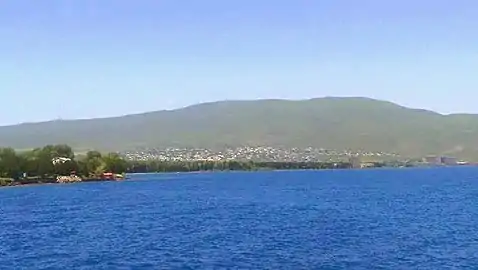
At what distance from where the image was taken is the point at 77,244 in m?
70.8

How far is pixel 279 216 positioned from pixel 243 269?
42891 mm

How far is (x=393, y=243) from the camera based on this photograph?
222 feet

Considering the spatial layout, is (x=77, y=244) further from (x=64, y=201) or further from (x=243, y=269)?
(x=64, y=201)

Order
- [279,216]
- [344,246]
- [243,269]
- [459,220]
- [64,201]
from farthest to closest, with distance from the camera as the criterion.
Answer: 1. [64,201]
2. [279,216]
3. [459,220]
4. [344,246]
5. [243,269]

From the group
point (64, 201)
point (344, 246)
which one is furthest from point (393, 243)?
point (64, 201)

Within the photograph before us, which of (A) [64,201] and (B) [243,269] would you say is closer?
(B) [243,269]

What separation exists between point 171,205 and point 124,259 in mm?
62176

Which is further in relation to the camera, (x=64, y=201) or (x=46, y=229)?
(x=64, y=201)

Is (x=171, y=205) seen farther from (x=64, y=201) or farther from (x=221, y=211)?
(x=64, y=201)

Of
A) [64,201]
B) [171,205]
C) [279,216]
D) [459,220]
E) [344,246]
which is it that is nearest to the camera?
[344,246]

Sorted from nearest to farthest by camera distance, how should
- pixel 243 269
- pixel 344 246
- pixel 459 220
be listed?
pixel 243 269
pixel 344 246
pixel 459 220

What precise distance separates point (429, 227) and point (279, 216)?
22199 mm

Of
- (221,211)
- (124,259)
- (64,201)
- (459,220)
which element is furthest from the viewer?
(64,201)

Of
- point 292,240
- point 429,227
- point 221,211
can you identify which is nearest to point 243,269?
point 292,240
